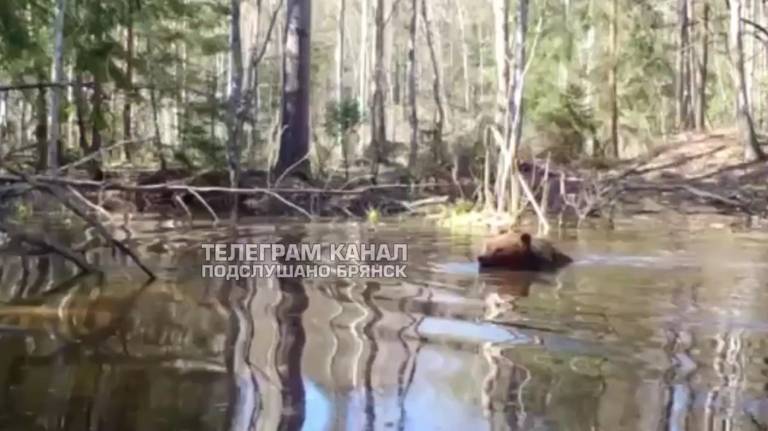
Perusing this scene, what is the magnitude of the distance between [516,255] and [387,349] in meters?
4.34

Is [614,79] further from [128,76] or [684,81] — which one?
[128,76]

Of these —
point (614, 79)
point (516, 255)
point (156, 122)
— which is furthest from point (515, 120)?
Answer: point (614, 79)

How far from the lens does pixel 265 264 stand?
11.1m

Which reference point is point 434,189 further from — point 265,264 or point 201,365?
point 201,365

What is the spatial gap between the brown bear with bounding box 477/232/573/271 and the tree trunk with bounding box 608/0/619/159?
17572 millimetres

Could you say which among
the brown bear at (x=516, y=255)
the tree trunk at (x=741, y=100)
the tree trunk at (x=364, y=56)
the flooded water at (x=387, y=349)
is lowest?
the flooded water at (x=387, y=349)

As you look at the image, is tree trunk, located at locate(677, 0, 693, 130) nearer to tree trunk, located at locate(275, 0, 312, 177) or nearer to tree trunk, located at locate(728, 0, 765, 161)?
tree trunk, located at locate(728, 0, 765, 161)

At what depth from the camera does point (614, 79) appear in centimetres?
2856

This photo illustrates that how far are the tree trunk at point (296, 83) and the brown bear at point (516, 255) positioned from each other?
10761 mm

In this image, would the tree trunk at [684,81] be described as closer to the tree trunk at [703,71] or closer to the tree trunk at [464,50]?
the tree trunk at [703,71]

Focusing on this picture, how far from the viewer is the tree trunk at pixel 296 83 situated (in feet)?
70.2

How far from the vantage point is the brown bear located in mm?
10773

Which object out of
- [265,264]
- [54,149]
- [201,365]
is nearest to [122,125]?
[54,149]

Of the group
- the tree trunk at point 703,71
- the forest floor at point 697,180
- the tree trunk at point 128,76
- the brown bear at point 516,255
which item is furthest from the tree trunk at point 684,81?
the brown bear at point 516,255
